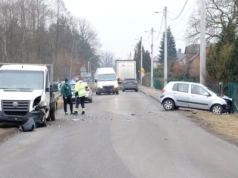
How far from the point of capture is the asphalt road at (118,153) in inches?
409

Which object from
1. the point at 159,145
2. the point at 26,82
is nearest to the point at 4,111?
the point at 26,82

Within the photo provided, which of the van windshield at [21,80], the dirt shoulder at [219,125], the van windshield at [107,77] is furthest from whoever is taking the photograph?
the van windshield at [107,77]

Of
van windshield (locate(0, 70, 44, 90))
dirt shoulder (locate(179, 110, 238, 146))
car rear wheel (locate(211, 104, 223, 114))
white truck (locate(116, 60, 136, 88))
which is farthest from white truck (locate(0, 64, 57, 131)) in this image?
white truck (locate(116, 60, 136, 88))

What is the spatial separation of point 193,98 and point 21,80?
425 inches

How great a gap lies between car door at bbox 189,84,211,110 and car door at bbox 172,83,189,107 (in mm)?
297

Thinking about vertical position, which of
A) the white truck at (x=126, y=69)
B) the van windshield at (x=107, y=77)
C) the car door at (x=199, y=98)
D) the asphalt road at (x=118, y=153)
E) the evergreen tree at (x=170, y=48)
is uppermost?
the evergreen tree at (x=170, y=48)

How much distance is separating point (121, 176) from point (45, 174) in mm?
1450

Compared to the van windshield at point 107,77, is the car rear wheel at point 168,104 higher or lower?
lower

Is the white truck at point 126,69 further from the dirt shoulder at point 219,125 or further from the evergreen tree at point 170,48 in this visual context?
the evergreen tree at point 170,48

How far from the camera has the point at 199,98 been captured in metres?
28.1

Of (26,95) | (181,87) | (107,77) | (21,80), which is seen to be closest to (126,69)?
(107,77)

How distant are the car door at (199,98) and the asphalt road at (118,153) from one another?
7.79 meters

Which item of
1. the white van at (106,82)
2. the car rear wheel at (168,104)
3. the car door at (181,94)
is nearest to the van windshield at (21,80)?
the car door at (181,94)

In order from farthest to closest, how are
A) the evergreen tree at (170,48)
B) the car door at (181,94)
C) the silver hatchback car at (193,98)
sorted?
1. the evergreen tree at (170,48)
2. the car door at (181,94)
3. the silver hatchback car at (193,98)
